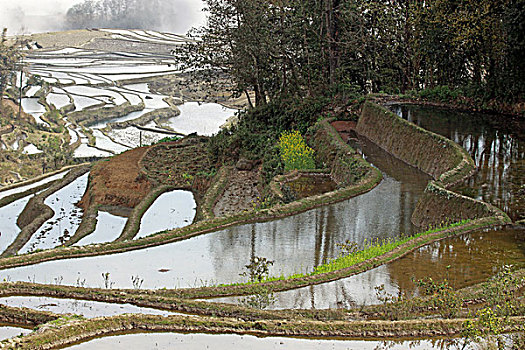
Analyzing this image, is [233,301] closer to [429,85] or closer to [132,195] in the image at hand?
[132,195]

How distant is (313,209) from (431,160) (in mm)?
2970

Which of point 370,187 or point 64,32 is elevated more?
point 64,32

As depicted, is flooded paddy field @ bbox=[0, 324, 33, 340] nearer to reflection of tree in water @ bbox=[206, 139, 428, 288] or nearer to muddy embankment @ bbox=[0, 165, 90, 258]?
reflection of tree in water @ bbox=[206, 139, 428, 288]

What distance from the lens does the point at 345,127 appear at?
15828mm

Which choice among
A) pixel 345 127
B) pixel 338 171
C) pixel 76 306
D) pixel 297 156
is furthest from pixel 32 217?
pixel 76 306

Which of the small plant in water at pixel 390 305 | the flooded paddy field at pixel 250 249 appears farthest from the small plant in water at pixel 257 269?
the small plant in water at pixel 390 305

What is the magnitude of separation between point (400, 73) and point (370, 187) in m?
11.4

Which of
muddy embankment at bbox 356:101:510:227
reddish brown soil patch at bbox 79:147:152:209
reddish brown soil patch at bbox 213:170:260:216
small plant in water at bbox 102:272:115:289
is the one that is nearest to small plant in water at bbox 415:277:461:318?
muddy embankment at bbox 356:101:510:227

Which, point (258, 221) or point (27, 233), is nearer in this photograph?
point (258, 221)

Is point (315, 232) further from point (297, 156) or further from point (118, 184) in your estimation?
point (118, 184)

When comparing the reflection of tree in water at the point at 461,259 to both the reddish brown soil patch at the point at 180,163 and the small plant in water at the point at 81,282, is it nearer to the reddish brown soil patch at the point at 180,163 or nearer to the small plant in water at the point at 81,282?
the small plant in water at the point at 81,282

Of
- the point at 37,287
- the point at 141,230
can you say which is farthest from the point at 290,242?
the point at 141,230

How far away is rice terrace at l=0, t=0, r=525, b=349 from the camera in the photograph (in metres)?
4.89

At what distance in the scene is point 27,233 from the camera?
14.9 m
